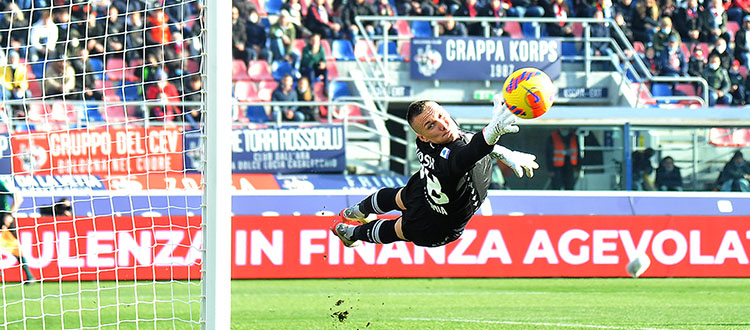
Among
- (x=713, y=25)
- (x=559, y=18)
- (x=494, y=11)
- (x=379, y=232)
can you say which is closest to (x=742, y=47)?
(x=713, y=25)

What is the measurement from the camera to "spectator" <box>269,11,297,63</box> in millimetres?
19406

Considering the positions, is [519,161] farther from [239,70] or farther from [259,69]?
[239,70]

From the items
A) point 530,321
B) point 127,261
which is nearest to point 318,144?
point 127,261

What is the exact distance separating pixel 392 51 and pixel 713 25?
22.9 feet

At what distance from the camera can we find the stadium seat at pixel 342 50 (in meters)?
20.0

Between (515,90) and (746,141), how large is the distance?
11241 millimetres

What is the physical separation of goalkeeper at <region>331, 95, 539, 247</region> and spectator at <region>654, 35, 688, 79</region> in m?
14.4

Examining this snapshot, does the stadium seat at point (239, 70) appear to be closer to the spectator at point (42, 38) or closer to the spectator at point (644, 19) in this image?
the spectator at point (42, 38)

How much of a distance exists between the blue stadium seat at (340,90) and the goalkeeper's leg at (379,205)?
11486 mm

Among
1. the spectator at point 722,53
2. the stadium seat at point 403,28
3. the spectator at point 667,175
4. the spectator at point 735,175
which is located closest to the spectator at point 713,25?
the spectator at point 722,53

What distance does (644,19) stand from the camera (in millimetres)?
22047

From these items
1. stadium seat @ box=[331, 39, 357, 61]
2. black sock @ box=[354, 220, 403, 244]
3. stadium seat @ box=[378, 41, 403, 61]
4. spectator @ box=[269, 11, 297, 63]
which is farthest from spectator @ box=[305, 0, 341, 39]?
black sock @ box=[354, 220, 403, 244]

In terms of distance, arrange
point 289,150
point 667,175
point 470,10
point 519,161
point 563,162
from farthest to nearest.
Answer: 1. point 470,10
2. point 289,150
3. point 667,175
4. point 563,162
5. point 519,161

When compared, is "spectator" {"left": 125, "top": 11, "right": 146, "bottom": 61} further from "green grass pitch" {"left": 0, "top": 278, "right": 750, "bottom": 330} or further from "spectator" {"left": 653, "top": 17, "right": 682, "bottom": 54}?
"spectator" {"left": 653, "top": 17, "right": 682, "bottom": 54}
